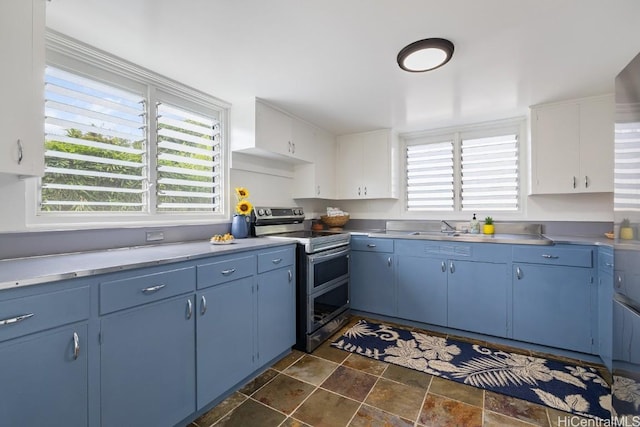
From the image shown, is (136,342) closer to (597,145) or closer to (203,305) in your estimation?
(203,305)

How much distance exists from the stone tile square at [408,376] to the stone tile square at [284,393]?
59 centimetres

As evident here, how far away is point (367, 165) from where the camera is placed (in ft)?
12.1

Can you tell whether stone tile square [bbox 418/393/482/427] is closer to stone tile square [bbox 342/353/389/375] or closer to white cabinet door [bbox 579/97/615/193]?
stone tile square [bbox 342/353/389/375]

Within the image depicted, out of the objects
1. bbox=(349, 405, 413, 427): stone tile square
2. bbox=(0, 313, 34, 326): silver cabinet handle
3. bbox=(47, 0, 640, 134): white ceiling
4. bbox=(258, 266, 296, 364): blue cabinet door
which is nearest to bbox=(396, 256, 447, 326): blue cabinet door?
bbox=(258, 266, 296, 364): blue cabinet door

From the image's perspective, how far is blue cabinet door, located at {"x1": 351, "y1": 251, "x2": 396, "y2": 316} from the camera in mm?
3033

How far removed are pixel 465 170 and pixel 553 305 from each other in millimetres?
1646

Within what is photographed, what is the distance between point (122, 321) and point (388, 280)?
237 cm

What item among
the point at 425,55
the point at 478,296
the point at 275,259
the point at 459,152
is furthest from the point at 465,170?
the point at 275,259

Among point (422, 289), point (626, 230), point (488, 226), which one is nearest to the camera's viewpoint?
point (626, 230)

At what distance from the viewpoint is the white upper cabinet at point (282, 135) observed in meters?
2.69

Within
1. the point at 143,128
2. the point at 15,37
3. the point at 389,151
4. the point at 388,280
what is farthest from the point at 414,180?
the point at 15,37

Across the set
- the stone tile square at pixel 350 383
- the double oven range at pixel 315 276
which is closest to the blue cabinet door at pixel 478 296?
the double oven range at pixel 315 276

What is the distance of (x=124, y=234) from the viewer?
1973 mm

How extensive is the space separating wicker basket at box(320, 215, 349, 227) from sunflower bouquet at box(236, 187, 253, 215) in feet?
4.12
